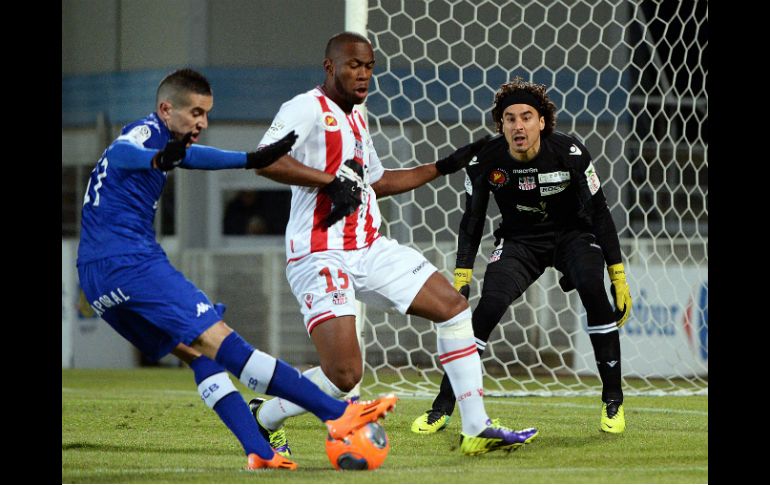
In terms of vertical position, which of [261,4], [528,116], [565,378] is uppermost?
[261,4]

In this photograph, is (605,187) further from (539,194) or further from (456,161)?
(456,161)

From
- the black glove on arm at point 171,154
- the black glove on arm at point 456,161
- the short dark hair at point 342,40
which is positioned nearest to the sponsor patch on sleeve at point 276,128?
the short dark hair at point 342,40

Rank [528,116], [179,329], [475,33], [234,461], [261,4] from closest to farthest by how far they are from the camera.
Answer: [179,329], [234,461], [528,116], [475,33], [261,4]

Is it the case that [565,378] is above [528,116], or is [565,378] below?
below

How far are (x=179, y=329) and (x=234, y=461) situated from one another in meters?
0.86

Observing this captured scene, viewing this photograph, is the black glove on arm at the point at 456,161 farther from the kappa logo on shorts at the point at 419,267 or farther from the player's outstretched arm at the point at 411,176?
the kappa logo on shorts at the point at 419,267

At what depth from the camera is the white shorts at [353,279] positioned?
521 centimetres

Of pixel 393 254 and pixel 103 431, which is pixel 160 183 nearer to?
pixel 393 254

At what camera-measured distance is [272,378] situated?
15.7ft

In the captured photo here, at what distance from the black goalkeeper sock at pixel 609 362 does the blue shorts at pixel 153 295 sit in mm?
2621

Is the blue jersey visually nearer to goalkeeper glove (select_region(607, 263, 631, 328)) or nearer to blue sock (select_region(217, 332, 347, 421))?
blue sock (select_region(217, 332, 347, 421))

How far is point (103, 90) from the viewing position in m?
16.1

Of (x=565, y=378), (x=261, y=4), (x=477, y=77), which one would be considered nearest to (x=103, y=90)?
Answer: (x=261, y=4)

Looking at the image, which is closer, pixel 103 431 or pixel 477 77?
pixel 103 431
